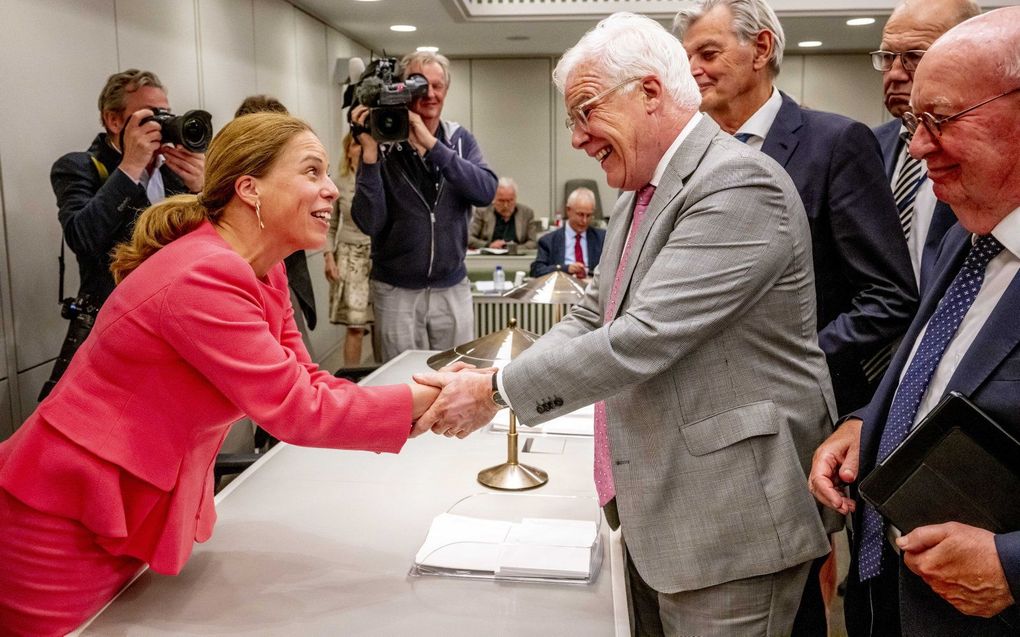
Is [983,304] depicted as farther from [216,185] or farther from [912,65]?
[216,185]

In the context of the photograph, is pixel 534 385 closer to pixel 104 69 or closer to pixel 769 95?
pixel 769 95

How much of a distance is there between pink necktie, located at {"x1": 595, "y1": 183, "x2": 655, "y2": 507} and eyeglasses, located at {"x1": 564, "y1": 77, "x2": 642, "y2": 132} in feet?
0.54

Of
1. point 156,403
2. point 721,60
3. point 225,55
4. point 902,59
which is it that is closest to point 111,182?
point 156,403

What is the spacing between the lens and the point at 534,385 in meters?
1.44

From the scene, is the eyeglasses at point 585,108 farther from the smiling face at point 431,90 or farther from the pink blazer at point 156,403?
the smiling face at point 431,90

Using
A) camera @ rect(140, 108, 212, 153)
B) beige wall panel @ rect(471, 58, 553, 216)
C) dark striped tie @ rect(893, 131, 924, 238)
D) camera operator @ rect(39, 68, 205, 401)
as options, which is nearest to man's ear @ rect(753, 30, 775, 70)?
dark striped tie @ rect(893, 131, 924, 238)

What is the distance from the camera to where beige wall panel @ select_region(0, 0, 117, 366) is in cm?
294

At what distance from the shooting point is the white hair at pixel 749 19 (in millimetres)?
2043

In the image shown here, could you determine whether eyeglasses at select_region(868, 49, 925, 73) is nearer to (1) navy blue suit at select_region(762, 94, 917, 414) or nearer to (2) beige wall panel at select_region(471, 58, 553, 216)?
(1) navy blue suit at select_region(762, 94, 917, 414)

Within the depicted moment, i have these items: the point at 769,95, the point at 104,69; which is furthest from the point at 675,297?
the point at 104,69

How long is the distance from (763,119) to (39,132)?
2.57 meters

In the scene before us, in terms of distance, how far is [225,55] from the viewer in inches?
196

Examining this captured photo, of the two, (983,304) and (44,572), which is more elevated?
(983,304)

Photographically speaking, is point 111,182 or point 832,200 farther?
point 111,182
